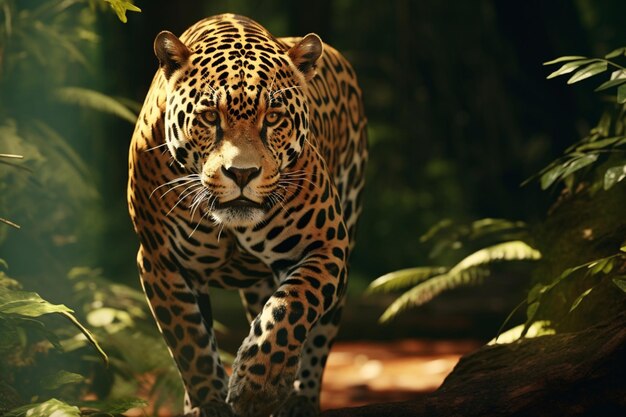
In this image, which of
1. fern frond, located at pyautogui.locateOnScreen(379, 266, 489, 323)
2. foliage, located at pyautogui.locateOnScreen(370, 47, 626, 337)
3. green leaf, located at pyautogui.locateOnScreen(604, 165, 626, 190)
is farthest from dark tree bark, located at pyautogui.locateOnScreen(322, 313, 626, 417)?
fern frond, located at pyautogui.locateOnScreen(379, 266, 489, 323)

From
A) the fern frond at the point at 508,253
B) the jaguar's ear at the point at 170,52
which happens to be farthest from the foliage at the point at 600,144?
the jaguar's ear at the point at 170,52

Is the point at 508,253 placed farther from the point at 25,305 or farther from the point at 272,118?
the point at 25,305

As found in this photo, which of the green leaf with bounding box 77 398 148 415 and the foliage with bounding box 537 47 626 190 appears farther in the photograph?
the foliage with bounding box 537 47 626 190

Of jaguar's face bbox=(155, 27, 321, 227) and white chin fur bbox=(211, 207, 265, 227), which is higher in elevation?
jaguar's face bbox=(155, 27, 321, 227)

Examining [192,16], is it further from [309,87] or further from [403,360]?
[309,87]

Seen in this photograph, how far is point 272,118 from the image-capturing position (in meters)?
4.66

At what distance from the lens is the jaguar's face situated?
450cm

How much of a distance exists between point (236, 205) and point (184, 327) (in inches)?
36.3

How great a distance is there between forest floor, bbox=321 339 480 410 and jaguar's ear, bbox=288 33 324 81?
4.87 meters

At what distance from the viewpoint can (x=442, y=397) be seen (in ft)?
14.8

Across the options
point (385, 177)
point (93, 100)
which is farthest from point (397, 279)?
point (385, 177)

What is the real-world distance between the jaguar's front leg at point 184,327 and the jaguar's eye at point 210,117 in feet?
2.84

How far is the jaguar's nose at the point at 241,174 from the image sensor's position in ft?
14.5

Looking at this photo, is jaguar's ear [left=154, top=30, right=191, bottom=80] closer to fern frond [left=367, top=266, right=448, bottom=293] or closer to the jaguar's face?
the jaguar's face
